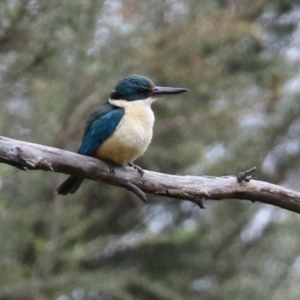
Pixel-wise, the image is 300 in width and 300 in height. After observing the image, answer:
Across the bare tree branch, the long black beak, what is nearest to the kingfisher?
the long black beak

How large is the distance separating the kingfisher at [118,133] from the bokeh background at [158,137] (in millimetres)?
1109

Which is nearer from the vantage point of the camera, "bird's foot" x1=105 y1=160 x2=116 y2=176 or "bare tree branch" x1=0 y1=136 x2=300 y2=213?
"bare tree branch" x1=0 y1=136 x2=300 y2=213

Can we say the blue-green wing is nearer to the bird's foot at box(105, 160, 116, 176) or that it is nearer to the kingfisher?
the kingfisher

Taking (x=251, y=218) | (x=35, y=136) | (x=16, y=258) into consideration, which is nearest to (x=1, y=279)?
(x=16, y=258)

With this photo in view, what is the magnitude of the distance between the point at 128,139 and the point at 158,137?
2900 mm

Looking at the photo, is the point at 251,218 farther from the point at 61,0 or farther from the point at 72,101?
the point at 61,0

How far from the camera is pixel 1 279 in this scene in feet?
21.0

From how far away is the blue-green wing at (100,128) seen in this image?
416cm

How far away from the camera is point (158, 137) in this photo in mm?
7020

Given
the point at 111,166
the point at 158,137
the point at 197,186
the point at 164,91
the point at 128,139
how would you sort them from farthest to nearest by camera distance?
the point at 158,137 → the point at 164,91 → the point at 128,139 → the point at 111,166 → the point at 197,186

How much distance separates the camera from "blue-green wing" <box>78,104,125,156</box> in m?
4.16

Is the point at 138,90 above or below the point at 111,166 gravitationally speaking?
above

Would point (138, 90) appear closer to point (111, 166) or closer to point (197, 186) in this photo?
point (111, 166)

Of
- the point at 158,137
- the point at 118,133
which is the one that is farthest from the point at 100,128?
the point at 158,137
